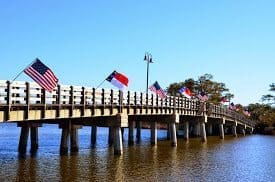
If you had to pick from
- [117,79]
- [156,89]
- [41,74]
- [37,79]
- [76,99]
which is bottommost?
[76,99]

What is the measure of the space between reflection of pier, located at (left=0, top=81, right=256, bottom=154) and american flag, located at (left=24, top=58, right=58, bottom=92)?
0.85m

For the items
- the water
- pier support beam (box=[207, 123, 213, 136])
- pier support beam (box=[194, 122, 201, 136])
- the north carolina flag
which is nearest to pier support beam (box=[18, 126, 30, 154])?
the water

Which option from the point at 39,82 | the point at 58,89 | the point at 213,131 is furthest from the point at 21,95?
the point at 213,131

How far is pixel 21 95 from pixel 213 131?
209 feet

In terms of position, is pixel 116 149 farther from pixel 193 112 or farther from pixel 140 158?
pixel 193 112

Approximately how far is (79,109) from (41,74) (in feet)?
23.6

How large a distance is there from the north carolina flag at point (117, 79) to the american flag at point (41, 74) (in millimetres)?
10323

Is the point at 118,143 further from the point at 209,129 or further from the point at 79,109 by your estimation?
the point at 209,129

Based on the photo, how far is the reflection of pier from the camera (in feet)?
83.2

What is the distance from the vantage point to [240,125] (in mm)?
86250

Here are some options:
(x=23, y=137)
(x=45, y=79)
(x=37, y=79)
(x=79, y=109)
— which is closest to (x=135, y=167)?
(x=79, y=109)

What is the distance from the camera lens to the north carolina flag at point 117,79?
3597 cm

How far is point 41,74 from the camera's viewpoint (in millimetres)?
25219

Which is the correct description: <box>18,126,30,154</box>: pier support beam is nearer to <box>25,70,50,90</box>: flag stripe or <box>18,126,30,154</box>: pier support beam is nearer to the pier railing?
the pier railing
